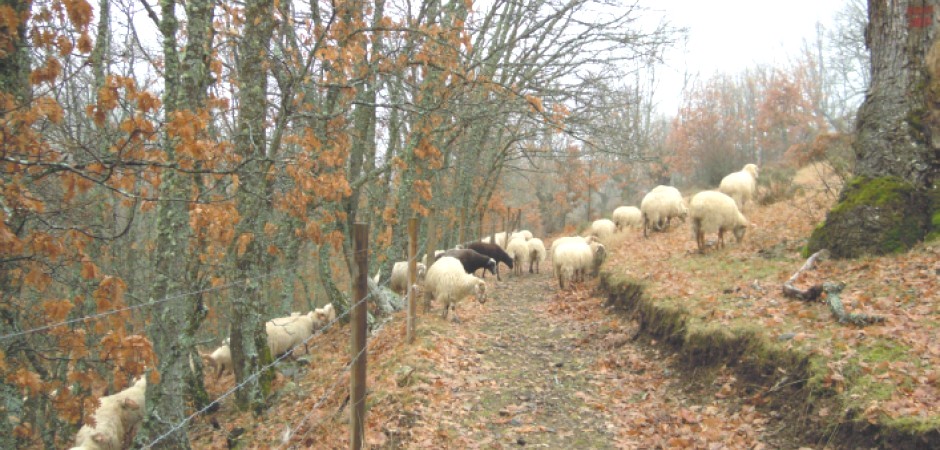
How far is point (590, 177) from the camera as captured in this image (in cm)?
3366

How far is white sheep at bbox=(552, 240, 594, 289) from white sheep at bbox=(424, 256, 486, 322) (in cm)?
385

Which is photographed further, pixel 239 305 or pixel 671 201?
pixel 671 201

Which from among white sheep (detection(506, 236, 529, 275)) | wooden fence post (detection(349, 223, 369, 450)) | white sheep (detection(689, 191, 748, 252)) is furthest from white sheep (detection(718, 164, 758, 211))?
wooden fence post (detection(349, 223, 369, 450))

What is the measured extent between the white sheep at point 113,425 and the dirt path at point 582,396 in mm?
5618

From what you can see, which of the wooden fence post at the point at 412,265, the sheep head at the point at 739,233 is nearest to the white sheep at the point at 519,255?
the sheep head at the point at 739,233

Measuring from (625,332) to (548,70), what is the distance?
34.9 ft

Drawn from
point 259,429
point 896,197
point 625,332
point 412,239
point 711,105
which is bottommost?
point 259,429

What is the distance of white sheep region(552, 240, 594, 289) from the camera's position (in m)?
14.2

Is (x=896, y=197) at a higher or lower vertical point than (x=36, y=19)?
lower

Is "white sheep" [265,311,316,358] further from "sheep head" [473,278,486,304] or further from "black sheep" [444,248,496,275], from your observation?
"sheep head" [473,278,486,304]

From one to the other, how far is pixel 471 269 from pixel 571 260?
2.69m

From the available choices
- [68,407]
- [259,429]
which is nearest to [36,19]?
[68,407]

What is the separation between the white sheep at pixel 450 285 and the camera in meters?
10.9

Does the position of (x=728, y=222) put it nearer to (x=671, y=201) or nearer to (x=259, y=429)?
(x=671, y=201)
